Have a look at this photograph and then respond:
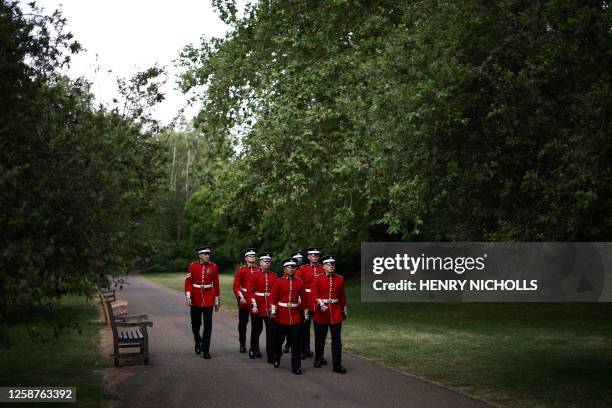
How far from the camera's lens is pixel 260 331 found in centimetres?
1527

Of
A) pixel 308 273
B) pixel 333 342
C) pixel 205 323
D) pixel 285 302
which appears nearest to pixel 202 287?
pixel 205 323

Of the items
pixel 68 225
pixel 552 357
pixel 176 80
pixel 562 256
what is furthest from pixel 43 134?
pixel 562 256

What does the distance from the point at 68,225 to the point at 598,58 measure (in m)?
7.49

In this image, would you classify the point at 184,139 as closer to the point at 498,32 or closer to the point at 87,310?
the point at 87,310

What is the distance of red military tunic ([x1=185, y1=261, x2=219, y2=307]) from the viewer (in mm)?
15711

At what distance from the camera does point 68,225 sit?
834cm

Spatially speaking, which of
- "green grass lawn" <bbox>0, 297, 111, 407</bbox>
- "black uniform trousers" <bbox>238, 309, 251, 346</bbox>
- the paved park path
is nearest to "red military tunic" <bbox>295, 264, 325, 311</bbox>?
the paved park path

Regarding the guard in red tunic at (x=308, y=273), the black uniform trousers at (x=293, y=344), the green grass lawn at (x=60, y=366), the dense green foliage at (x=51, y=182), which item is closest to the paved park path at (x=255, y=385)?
the black uniform trousers at (x=293, y=344)

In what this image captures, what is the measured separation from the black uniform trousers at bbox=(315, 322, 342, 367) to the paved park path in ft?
0.83

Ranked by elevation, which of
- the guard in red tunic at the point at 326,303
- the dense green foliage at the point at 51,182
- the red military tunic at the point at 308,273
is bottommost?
the guard in red tunic at the point at 326,303

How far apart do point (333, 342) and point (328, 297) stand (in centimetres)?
95

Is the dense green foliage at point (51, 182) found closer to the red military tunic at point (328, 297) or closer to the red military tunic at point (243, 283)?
the red military tunic at point (328, 297)

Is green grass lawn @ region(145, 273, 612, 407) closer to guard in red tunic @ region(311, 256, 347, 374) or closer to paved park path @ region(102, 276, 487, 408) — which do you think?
paved park path @ region(102, 276, 487, 408)

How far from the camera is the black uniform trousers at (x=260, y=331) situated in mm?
14589
